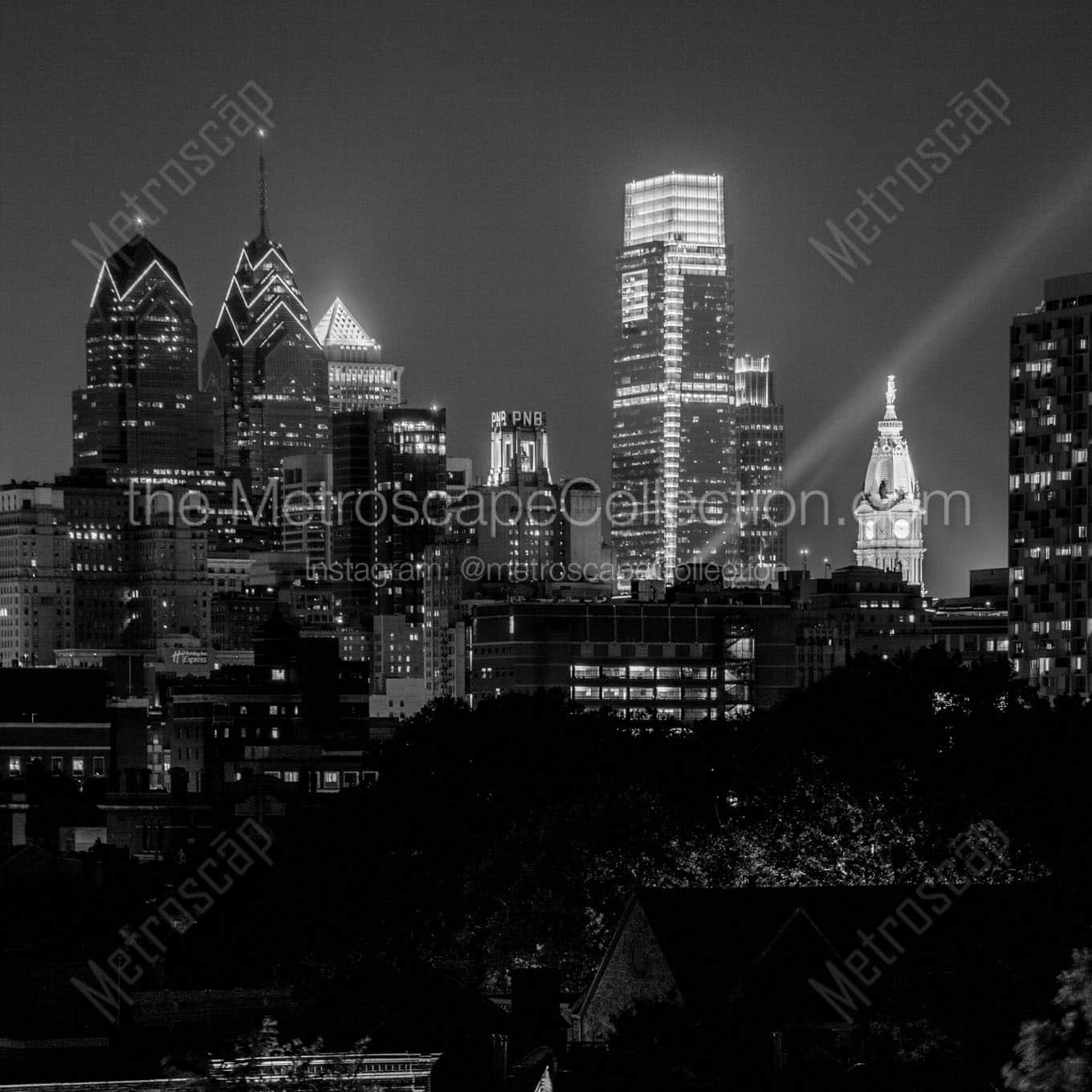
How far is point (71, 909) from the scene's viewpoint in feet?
226

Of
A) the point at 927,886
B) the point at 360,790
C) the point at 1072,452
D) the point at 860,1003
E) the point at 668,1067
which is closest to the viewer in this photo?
the point at 668,1067

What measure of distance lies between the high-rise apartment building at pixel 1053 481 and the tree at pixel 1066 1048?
6224 inches

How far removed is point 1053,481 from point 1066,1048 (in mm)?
163409

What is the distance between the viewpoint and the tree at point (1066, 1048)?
96.2ft

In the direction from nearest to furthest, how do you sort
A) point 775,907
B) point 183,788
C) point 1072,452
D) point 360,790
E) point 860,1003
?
1. point 860,1003
2. point 775,907
3. point 360,790
4. point 183,788
5. point 1072,452

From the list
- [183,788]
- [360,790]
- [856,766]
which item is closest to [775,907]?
[856,766]

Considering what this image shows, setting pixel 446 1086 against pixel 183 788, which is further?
pixel 183 788

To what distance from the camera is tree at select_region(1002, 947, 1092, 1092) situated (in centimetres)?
2933

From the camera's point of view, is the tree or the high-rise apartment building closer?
the tree

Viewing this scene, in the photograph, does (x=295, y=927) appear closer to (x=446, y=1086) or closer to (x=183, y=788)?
(x=446, y=1086)

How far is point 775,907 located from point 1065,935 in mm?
6086

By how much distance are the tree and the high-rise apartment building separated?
158m

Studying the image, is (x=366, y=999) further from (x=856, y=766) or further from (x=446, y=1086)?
(x=856, y=766)

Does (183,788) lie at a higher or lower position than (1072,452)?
lower
